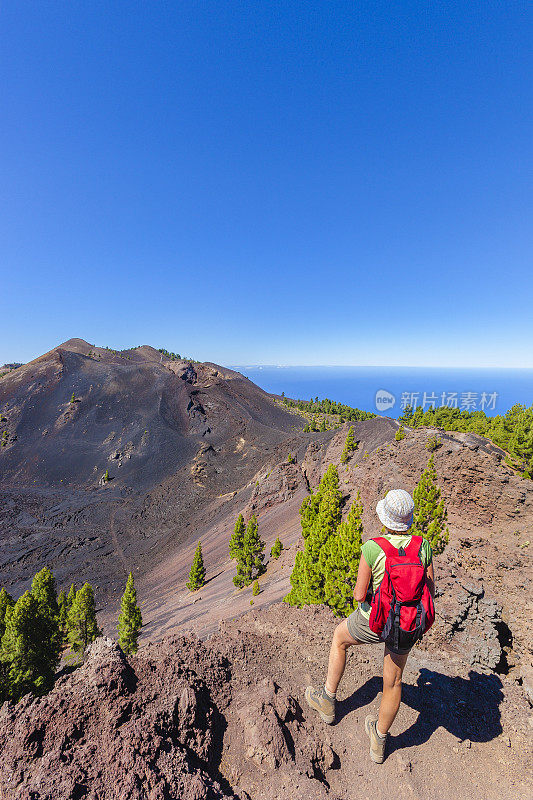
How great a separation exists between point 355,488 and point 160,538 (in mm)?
34292

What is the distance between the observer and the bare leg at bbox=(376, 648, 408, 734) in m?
3.80

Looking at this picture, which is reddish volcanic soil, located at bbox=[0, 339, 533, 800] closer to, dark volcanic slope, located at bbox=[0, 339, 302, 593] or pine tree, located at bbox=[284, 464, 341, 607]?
pine tree, located at bbox=[284, 464, 341, 607]

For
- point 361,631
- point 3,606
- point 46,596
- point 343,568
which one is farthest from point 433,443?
point 3,606

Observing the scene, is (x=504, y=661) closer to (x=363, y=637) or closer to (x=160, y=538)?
(x=363, y=637)

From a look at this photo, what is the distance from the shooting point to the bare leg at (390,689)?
3.80 meters

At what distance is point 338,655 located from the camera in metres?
4.27

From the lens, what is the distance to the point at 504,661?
8.49 m

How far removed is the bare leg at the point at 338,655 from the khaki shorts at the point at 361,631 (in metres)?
0.15

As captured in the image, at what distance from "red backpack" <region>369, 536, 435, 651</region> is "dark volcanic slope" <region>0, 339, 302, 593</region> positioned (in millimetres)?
43387

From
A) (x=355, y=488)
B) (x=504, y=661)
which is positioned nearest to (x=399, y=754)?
(x=504, y=661)

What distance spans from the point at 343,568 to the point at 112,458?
209 ft

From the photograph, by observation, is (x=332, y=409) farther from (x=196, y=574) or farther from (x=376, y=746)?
(x=376, y=746)

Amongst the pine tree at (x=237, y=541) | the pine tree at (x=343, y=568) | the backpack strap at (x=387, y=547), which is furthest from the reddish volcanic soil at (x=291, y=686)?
the pine tree at (x=343, y=568)

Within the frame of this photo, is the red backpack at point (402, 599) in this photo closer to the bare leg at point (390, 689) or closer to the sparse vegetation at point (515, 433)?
the bare leg at point (390, 689)
